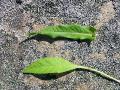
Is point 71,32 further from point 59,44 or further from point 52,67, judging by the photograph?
point 52,67

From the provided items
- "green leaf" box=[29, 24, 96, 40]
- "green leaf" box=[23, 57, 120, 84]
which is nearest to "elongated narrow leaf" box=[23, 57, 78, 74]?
"green leaf" box=[23, 57, 120, 84]

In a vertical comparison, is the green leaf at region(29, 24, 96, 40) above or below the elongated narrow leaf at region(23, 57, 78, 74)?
above

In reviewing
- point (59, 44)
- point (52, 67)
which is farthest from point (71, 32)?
point (52, 67)

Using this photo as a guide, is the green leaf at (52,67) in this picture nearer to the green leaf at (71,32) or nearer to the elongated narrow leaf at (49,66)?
the elongated narrow leaf at (49,66)

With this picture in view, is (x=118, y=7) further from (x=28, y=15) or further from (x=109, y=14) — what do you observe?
(x=28, y=15)

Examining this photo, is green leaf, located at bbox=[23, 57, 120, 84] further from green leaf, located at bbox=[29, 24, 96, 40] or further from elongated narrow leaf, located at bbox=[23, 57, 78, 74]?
green leaf, located at bbox=[29, 24, 96, 40]
